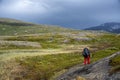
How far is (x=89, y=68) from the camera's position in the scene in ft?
144

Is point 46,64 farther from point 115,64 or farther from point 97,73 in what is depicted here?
point 115,64

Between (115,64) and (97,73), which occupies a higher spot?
(115,64)

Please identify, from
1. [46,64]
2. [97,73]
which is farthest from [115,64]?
[46,64]

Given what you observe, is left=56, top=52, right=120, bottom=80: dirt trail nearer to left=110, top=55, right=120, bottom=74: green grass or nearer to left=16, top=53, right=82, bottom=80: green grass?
left=110, top=55, right=120, bottom=74: green grass

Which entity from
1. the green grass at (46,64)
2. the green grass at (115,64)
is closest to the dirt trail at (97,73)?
the green grass at (115,64)

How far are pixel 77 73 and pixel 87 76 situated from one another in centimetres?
506

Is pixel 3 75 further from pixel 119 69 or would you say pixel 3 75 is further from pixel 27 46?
pixel 27 46

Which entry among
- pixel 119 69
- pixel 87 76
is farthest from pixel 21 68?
pixel 119 69

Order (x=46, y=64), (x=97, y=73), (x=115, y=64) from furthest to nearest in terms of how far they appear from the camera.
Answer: (x=46, y=64), (x=97, y=73), (x=115, y=64)

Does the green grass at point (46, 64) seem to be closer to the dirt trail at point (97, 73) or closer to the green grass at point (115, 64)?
the dirt trail at point (97, 73)

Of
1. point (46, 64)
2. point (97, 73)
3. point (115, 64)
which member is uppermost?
point (115, 64)

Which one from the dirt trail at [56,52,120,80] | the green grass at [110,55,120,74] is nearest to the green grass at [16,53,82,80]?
the dirt trail at [56,52,120,80]

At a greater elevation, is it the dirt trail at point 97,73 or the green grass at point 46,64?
the dirt trail at point 97,73

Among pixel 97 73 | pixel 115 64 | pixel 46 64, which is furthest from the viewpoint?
pixel 46 64
